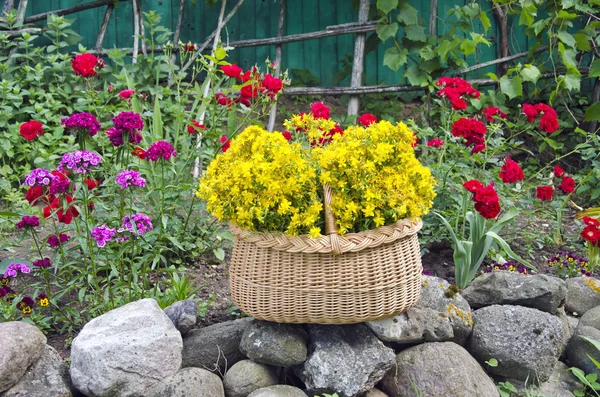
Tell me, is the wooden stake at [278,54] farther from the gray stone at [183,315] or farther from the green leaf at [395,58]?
the gray stone at [183,315]

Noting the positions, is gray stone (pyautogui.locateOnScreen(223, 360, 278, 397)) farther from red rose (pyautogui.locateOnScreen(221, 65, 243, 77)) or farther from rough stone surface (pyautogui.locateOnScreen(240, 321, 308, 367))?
red rose (pyautogui.locateOnScreen(221, 65, 243, 77))

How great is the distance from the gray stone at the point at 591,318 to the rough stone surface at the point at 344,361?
1124 mm

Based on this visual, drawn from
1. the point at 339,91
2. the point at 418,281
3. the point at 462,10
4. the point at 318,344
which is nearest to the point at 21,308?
the point at 318,344

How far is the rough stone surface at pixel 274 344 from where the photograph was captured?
2.82 m

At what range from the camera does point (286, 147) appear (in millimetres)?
2715

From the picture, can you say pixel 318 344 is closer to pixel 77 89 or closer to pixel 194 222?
pixel 194 222

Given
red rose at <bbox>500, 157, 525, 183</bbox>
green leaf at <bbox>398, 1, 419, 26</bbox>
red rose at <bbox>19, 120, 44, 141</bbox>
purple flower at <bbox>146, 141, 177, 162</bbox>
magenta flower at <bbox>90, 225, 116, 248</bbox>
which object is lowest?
magenta flower at <bbox>90, 225, 116, 248</bbox>

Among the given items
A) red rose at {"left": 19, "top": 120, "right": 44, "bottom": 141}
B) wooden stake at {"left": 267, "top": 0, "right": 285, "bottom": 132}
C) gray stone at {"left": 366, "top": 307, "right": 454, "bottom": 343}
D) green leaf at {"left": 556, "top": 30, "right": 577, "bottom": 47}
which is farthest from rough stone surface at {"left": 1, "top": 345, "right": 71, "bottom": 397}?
green leaf at {"left": 556, "top": 30, "right": 577, "bottom": 47}

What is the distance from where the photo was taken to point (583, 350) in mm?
3234

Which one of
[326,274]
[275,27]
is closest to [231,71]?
[326,274]

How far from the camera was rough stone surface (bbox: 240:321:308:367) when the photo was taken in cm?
282

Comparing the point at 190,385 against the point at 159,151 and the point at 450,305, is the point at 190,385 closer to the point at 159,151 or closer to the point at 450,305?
the point at 159,151

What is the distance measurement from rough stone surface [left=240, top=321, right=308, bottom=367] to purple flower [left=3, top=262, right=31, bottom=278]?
1.04m

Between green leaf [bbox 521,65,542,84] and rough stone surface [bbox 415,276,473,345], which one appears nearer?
rough stone surface [bbox 415,276,473,345]
